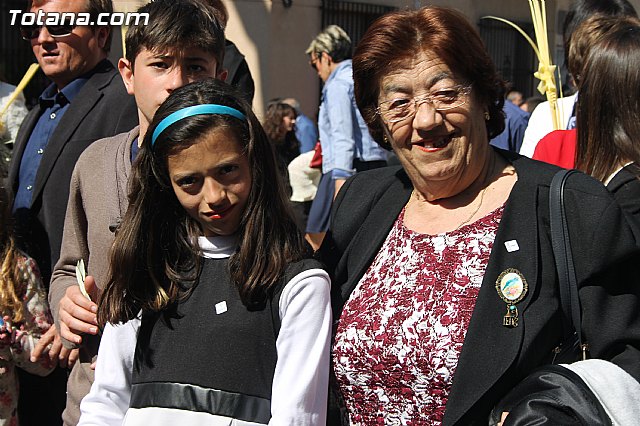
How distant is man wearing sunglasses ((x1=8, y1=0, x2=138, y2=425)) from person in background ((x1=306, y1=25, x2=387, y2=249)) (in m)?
3.09

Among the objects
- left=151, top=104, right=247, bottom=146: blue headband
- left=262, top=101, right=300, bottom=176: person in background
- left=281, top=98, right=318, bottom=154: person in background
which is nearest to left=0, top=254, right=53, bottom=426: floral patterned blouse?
left=151, top=104, right=247, bottom=146: blue headband

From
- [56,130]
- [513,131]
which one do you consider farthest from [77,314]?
[513,131]

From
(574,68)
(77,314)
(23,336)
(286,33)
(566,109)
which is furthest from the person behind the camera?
(286,33)

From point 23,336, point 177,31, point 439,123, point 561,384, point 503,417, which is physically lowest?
point 23,336

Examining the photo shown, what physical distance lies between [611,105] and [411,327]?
122 cm

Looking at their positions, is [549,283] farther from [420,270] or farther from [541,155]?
[541,155]

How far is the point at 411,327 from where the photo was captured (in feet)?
8.12

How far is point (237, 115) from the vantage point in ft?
8.73

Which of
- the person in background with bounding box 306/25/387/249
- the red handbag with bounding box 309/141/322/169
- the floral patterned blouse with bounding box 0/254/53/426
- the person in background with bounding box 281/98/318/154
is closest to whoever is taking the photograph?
the floral patterned blouse with bounding box 0/254/53/426

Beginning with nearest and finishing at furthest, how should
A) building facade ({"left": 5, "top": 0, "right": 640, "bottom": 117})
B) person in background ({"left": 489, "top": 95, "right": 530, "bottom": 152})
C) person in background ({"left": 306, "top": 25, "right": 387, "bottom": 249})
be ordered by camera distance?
person in background ({"left": 489, "top": 95, "right": 530, "bottom": 152})
person in background ({"left": 306, "top": 25, "right": 387, "bottom": 249})
building facade ({"left": 5, "top": 0, "right": 640, "bottom": 117})

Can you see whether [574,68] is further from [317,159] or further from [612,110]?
[317,159]

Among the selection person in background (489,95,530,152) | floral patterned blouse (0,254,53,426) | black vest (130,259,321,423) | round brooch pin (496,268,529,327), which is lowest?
floral patterned blouse (0,254,53,426)

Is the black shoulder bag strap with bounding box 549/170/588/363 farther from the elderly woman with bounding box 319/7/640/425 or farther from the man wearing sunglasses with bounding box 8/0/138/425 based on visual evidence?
the man wearing sunglasses with bounding box 8/0/138/425

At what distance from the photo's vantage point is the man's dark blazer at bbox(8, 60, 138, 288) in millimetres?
3637
